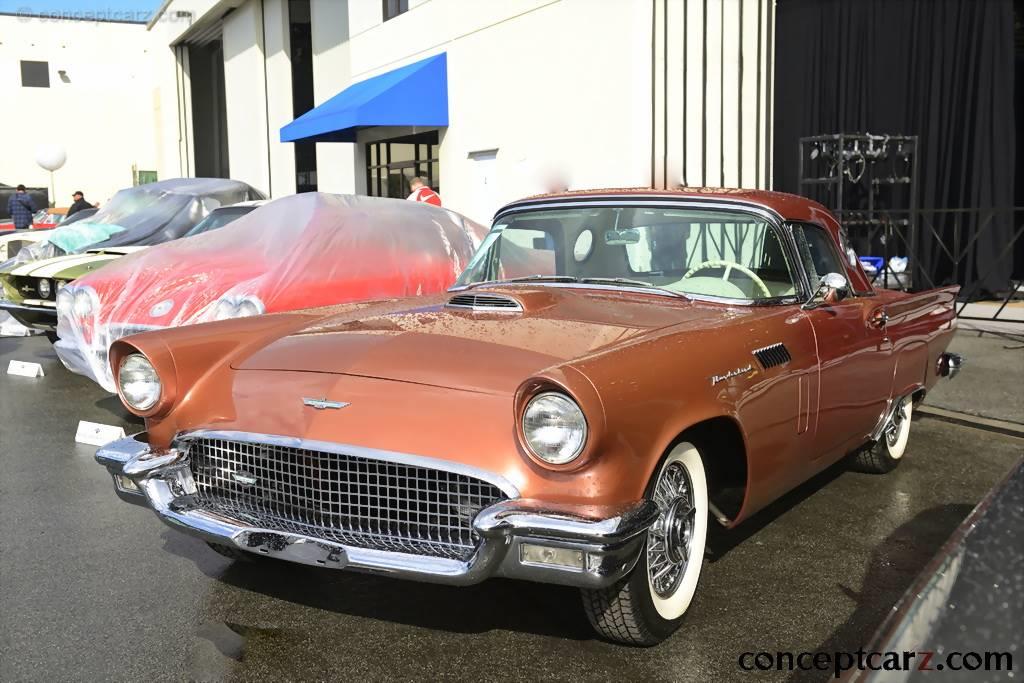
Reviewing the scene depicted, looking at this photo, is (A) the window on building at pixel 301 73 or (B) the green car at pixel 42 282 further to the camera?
(A) the window on building at pixel 301 73

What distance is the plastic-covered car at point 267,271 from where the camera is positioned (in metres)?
6.05

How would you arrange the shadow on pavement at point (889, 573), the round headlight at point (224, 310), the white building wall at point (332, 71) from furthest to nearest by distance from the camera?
the white building wall at point (332, 71) < the round headlight at point (224, 310) < the shadow on pavement at point (889, 573)

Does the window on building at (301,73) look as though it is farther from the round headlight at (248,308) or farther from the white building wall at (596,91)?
the round headlight at (248,308)

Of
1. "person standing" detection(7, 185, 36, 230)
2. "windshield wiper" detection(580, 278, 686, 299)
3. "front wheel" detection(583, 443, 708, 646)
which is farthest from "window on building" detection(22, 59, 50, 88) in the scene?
"front wheel" detection(583, 443, 708, 646)

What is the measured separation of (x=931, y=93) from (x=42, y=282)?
10.3 meters

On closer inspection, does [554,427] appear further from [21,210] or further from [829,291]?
[21,210]

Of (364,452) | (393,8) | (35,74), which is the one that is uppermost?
(35,74)

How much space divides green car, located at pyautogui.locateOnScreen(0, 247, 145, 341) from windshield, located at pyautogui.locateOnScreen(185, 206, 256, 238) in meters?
0.67

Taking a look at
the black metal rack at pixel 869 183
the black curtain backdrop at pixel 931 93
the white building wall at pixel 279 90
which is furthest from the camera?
the white building wall at pixel 279 90

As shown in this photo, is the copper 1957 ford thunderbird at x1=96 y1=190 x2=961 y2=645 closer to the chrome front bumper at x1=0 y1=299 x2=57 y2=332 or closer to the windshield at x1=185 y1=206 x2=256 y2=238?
the chrome front bumper at x1=0 y1=299 x2=57 y2=332

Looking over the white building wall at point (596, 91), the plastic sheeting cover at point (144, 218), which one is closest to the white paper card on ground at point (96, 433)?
the plastic sheeting cover at point (144, 218)

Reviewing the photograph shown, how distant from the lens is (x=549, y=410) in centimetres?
263

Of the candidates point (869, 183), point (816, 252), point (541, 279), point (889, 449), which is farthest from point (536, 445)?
point (869, 183)

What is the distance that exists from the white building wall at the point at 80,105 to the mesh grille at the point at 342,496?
136 ft
